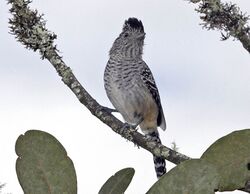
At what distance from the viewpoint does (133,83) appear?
318 inches

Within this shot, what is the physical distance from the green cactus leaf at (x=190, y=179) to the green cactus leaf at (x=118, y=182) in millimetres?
92

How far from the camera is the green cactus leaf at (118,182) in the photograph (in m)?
0.93

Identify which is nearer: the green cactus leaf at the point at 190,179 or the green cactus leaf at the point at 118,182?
the green cactus leaf at the point at 190,179

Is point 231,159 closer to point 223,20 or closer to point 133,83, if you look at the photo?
point 223,20

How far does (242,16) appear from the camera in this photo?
10.1 feet

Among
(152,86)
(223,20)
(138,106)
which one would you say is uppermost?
(152,86)

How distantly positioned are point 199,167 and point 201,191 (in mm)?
39

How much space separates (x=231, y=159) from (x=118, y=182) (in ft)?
0.66

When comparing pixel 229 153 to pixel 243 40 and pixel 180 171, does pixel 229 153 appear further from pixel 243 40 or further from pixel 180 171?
pixel 243 40

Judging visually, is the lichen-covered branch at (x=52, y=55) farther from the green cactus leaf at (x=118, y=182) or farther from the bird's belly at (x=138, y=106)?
the bird's belly at (x=138, y=106)

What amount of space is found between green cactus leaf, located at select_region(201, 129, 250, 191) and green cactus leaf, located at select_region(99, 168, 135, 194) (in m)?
0.14

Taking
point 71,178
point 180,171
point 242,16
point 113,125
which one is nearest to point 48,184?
point 71,178

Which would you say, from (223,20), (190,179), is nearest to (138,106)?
(223,20)

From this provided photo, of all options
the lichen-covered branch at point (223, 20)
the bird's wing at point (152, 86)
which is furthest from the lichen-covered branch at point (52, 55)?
the bird's wing at point (152, 86)
